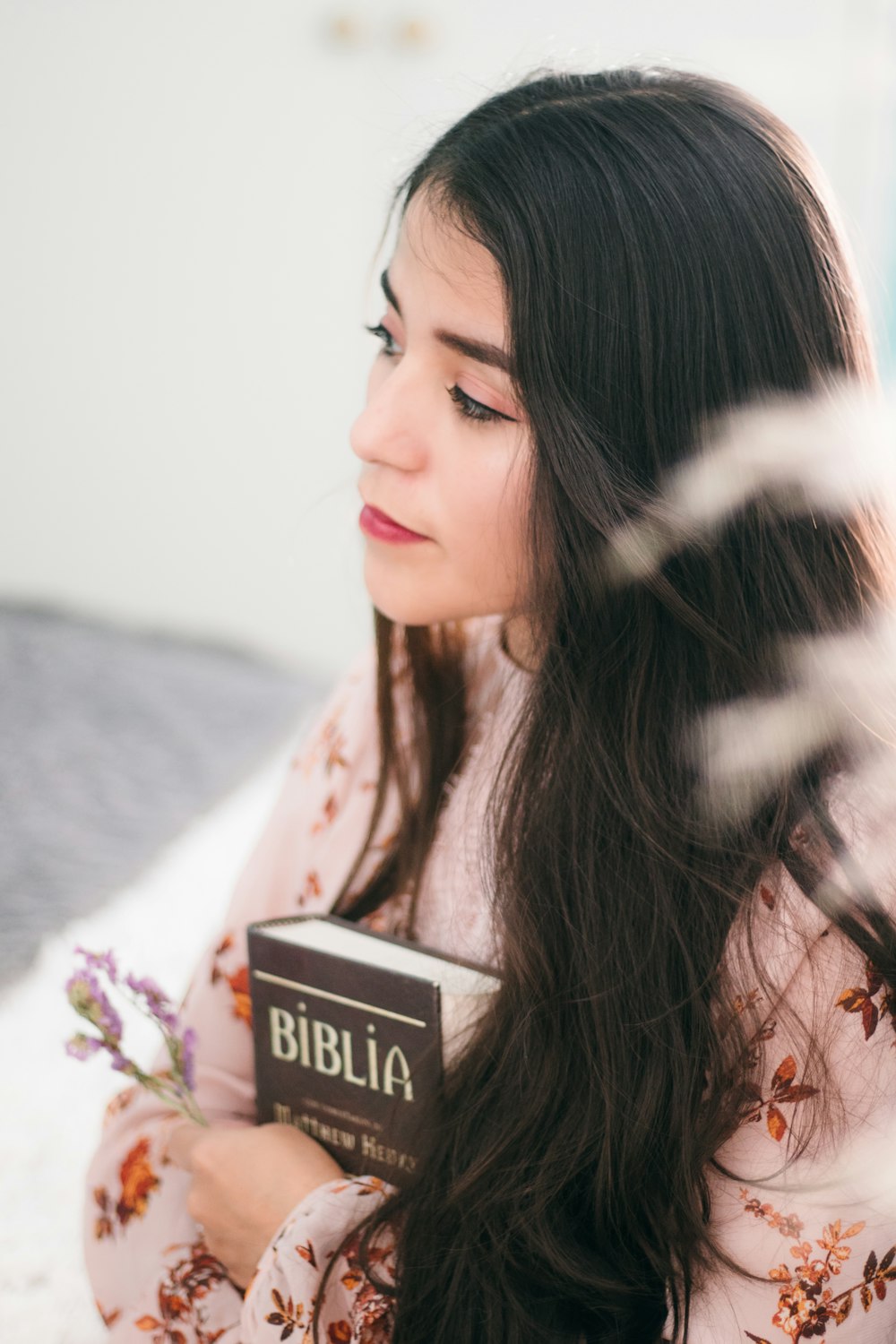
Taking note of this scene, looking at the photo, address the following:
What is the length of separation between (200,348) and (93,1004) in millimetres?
2451

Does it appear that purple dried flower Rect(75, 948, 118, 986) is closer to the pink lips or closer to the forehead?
the pink lips

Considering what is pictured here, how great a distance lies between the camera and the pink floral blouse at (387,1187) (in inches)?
27.4

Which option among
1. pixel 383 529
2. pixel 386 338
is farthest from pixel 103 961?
pixel 386 338

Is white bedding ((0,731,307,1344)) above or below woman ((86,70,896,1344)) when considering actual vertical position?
below

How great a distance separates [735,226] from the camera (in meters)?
0.72

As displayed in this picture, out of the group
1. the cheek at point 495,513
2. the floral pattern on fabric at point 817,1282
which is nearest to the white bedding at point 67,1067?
the floral pattern on fabric at point 817,1282

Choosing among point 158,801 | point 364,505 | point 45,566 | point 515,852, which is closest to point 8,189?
point 45,566

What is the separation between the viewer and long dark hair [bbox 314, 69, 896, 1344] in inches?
28.4

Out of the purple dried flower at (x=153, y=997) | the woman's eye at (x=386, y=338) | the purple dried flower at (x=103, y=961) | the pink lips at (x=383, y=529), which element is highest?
the woman's eye at (x=386, y=338)

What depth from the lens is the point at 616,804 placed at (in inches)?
30.4

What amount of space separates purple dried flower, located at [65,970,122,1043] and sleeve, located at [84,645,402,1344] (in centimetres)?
18

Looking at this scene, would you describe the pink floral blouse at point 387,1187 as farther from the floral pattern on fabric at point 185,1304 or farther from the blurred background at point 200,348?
the blurred background at point 200,348

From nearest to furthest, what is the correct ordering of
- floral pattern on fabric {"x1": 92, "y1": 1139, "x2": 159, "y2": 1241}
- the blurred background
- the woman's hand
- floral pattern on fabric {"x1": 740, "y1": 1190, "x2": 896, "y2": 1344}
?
floral pattern on fabric {"x1": 740, "y1": 1190, "x2": 896, "y2": 1344}
the woman's hand
floral pattern on fabric {"x1": 92, "y1": 1139, "x2": 159, "y2": 1241}
the blurred background

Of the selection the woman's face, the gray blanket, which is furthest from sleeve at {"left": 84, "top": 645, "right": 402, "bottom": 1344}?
the gray blanket
